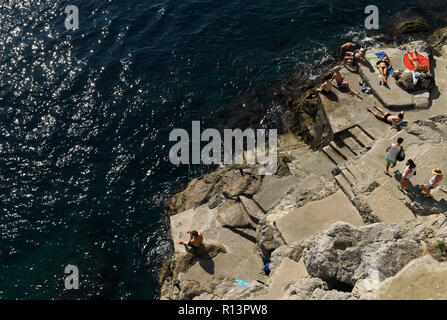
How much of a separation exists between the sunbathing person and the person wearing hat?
878 cm

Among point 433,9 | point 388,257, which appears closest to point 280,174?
point 388,257

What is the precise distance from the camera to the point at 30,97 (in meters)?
24.7

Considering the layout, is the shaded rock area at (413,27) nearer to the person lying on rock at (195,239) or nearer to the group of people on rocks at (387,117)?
the group of people on rocks at (387,117)

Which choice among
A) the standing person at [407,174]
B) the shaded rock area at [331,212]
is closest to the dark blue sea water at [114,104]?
the shaded rock area at [331,212]

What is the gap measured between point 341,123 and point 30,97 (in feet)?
Answer: 68.8

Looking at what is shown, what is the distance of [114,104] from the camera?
2450cm

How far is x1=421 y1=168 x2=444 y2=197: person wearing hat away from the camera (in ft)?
42.5

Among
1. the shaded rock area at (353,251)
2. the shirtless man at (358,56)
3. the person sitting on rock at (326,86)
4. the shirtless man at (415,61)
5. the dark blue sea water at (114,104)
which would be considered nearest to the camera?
the shaded rock area at (353,251)

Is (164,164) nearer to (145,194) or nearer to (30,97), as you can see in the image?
(145,194)

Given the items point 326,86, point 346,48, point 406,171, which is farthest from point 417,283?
point 346,48

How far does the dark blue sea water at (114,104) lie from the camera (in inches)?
741

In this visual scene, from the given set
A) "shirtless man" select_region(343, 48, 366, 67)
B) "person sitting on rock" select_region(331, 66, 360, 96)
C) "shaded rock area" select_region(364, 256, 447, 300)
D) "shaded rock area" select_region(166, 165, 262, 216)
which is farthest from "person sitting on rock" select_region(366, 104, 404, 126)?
"shaded rock area" select_region(364, 256, 447, 300)

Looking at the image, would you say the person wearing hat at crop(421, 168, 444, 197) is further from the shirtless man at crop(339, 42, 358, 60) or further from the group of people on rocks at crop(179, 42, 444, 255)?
the shirtless man at crop(339, 42, 358, 60)

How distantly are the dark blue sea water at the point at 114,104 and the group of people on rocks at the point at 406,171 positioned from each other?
436 inches
